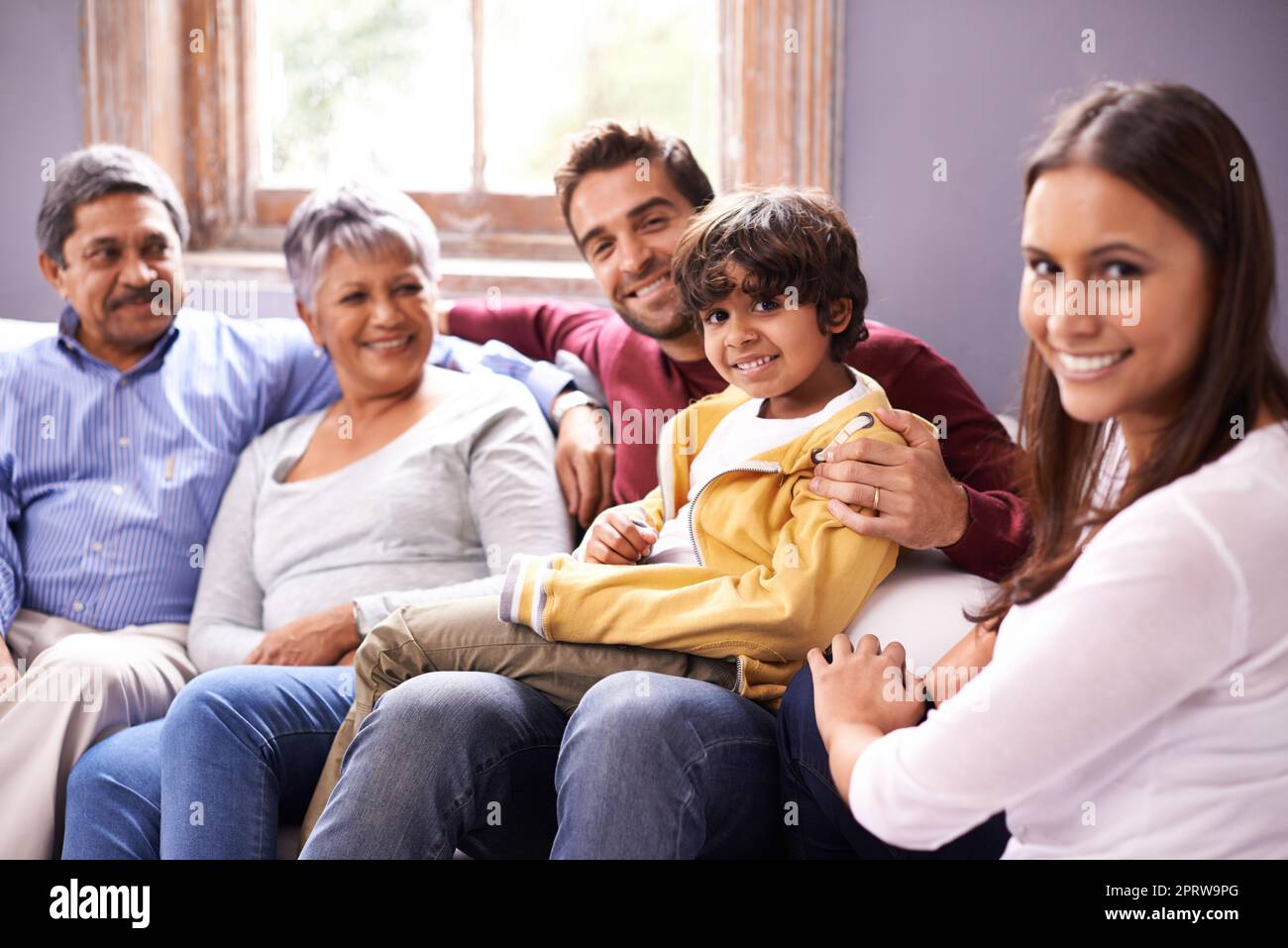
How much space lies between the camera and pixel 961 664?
4.33ft

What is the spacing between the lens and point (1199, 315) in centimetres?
97

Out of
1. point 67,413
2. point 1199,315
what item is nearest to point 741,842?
point 1199,315

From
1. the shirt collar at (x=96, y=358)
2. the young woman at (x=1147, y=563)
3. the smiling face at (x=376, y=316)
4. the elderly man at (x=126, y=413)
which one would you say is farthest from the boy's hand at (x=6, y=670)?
the young woman at (x=1147, y=563)

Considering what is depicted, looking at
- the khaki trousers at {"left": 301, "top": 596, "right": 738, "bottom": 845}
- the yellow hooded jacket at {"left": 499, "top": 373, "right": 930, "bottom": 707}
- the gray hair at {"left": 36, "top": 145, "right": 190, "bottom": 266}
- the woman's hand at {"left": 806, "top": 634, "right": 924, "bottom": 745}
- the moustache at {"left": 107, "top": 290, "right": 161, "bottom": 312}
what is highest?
the gray hair at {"left": 36, "top": 145, "right": 190, "bottom": 266}

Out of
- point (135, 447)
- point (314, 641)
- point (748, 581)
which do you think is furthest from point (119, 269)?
point (748, 581)

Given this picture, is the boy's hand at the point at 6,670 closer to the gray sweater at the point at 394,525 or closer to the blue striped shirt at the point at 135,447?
the blue striped shirt at the point at 135,447

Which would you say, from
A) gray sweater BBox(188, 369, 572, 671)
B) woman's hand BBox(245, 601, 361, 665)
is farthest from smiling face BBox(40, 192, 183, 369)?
woman's hand BBox(245, 601, 361, 665)

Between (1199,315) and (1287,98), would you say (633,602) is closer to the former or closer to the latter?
(1199,315)

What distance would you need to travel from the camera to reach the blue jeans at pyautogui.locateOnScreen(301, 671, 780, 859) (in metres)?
1.22

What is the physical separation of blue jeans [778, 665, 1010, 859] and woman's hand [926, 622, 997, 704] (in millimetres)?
133

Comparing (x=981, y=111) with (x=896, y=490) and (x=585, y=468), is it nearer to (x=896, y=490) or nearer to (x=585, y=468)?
(x=585, y=468)

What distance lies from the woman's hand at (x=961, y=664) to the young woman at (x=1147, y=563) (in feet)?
0.74

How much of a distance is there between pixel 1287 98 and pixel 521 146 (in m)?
1.64

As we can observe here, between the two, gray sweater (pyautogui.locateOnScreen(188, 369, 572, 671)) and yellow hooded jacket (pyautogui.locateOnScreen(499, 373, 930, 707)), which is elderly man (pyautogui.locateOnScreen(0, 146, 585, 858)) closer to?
gray sweater (pyautogui.locateOnScreen(188, 369, 572, 671))
